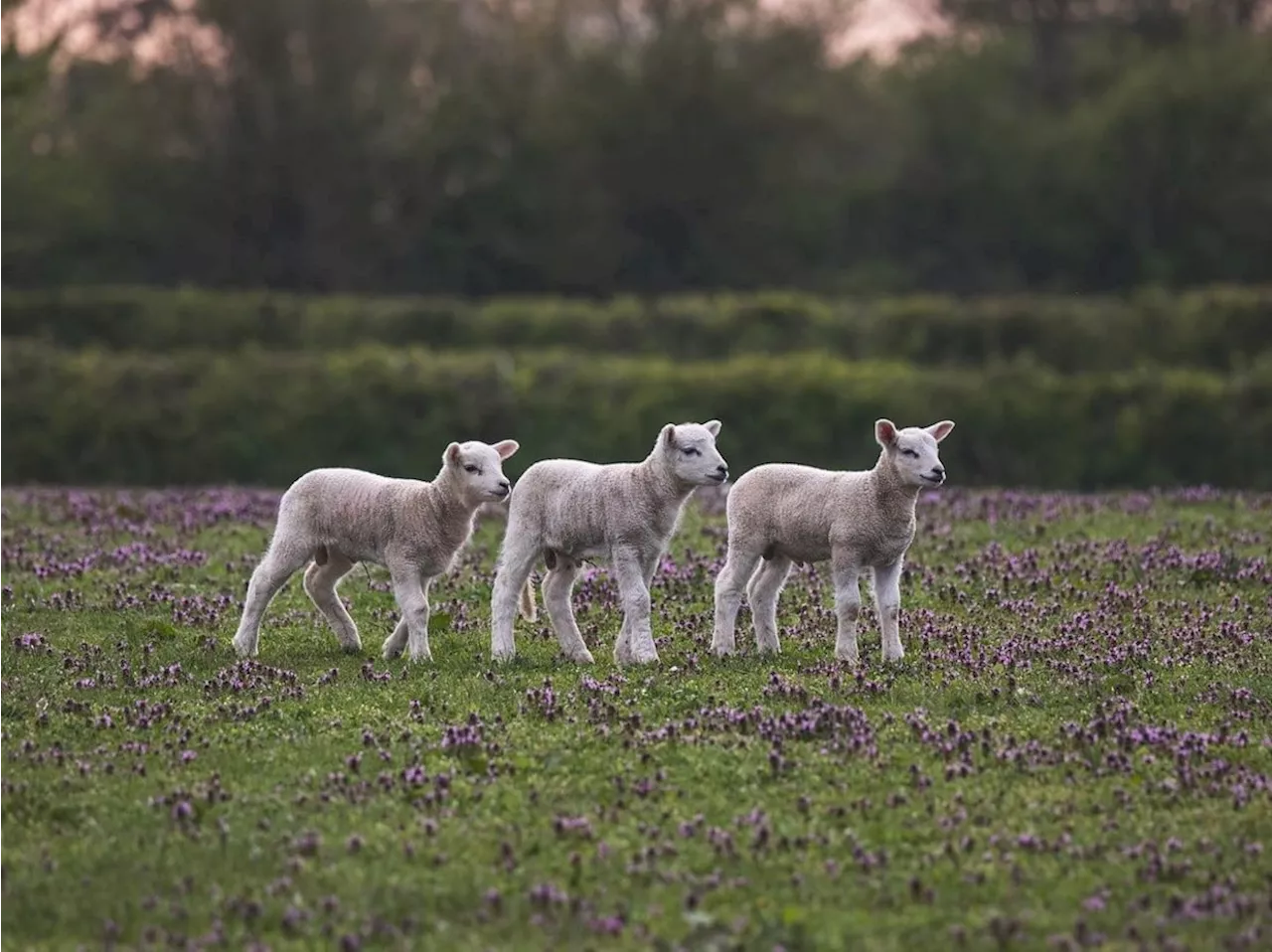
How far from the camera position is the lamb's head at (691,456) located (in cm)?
1469

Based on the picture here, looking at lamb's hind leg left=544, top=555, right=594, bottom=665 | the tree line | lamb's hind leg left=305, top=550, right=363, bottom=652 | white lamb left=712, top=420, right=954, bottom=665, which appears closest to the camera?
white lamb left=712, top=420, right=954, bottom=665

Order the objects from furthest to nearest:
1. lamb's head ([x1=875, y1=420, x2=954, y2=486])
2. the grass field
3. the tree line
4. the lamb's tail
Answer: the tree line → the lamb's tail → lamb's head ([x1=875, y1=420, x2=954, y2=486]) → the grass field

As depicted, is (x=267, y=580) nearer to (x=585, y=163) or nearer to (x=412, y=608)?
(x=412, y=608)

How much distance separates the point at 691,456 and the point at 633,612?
1301 millimetres

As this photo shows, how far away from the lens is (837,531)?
47.7 ft

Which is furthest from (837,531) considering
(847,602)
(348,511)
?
(348,511)

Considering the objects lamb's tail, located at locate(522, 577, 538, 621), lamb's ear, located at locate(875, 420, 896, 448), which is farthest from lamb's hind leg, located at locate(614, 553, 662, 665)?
lamb's ear, located at locate(875, 420, 896, 448)

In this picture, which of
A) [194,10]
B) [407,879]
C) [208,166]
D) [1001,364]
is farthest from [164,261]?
[407,879]

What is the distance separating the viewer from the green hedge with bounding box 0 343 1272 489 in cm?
3269

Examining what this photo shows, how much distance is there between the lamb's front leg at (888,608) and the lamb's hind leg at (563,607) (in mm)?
2328

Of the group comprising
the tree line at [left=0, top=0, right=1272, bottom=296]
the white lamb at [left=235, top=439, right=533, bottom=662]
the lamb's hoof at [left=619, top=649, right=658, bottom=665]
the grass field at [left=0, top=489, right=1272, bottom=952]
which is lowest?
the grass field at [left=0, top=489, right=1272, bottom=952]

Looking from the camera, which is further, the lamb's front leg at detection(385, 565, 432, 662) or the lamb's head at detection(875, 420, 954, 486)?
the lamb's front leg at detection(385, 565, 432, 662)

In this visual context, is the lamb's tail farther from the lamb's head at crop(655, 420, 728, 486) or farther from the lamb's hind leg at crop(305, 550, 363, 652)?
the lamb's head at crop(655, 420, 728, 486)

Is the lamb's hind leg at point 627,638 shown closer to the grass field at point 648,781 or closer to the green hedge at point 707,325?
the grass field at point 648,781
